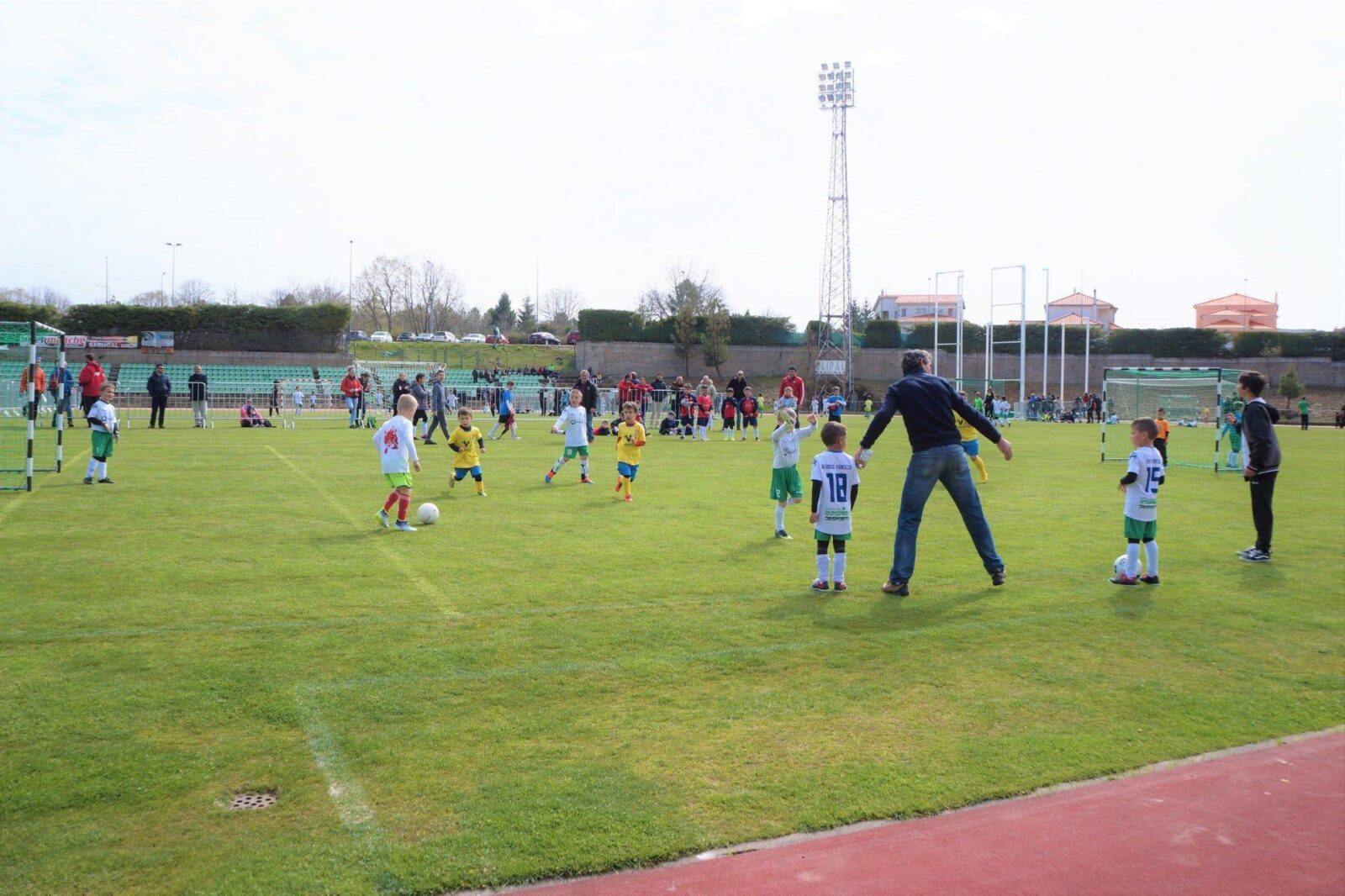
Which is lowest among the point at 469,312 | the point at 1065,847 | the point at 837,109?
the point at 1065,847

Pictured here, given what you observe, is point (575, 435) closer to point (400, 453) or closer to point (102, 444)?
point (400, 453)

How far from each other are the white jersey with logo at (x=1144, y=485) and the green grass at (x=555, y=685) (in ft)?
2.43

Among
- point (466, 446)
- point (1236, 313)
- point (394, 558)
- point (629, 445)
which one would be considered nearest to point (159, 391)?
point (466, 446)

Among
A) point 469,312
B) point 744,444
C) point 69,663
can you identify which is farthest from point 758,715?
point 469,312

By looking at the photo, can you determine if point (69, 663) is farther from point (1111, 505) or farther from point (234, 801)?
point (1111, 505)

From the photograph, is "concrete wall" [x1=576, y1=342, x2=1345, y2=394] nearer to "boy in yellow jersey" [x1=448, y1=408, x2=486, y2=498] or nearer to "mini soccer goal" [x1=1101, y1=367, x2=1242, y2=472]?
"mini soccer goal" [x1=1101, y1=367, x2=1242, y2=472]

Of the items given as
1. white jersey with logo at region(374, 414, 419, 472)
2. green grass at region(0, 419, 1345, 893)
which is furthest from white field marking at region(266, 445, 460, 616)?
white jersey with logo at region(374, 414, 419, 472)

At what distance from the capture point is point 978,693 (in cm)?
620

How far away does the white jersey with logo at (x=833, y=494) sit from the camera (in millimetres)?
8844

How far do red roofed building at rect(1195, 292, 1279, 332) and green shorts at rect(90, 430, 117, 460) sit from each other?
322ft

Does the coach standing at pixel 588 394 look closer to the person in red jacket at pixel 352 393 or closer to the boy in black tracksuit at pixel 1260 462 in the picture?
the person in red jacket at pixel 352 393

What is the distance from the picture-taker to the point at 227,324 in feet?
182

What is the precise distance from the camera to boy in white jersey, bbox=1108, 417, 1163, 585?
910cm

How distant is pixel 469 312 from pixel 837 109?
5697 centimetres
